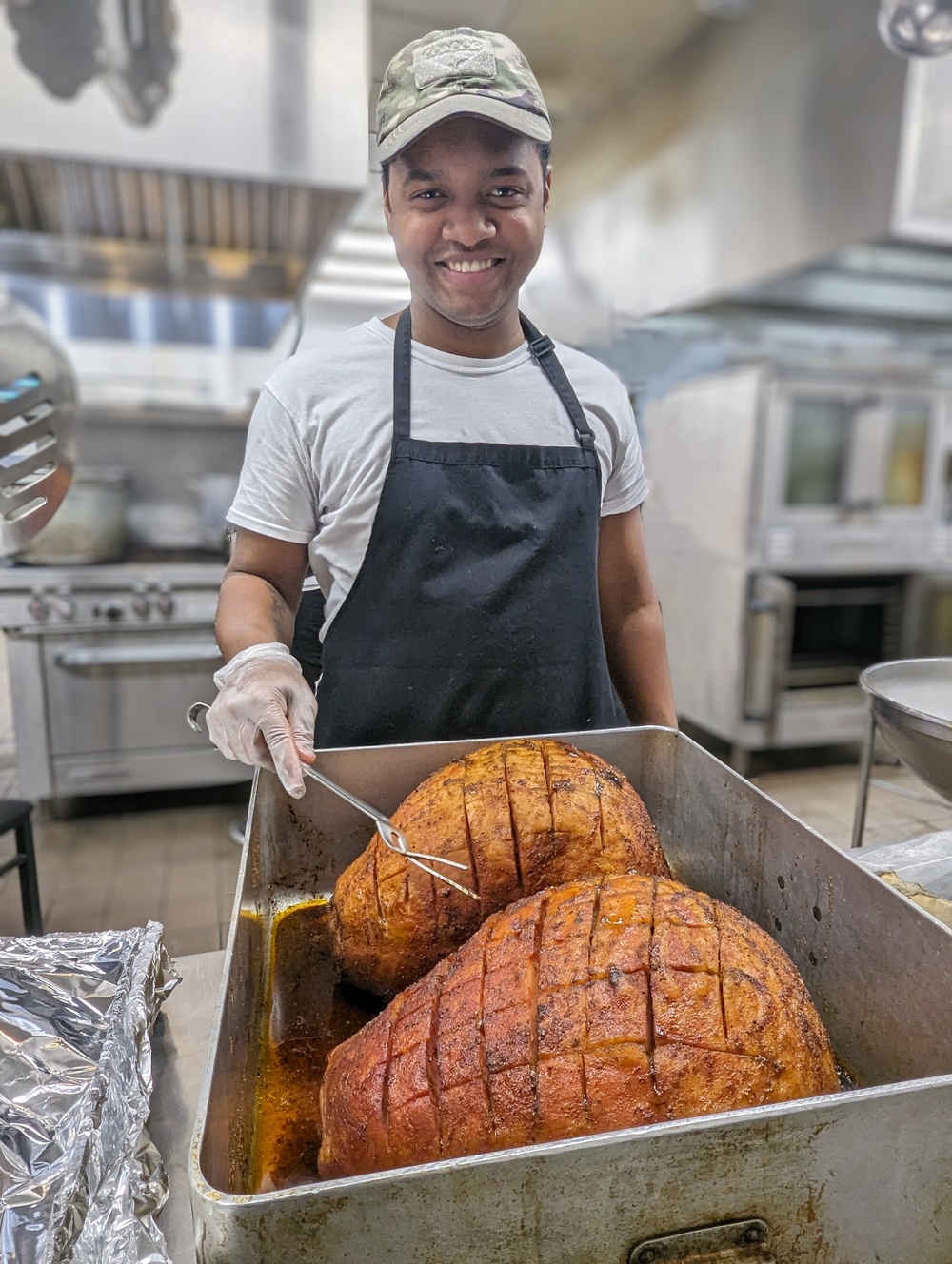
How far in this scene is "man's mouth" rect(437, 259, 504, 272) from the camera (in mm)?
Result: 991

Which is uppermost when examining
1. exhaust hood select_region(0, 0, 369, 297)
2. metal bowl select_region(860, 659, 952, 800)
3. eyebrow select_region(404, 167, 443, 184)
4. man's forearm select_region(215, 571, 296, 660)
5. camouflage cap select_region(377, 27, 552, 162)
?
exhaust hood select_region(0, 0, 369, 297)

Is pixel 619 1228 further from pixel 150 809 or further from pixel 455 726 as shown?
pixel 150 809

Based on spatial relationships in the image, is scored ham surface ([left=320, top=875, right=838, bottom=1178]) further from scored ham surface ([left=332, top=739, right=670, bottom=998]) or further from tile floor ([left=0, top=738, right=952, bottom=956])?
tile floor ([left=0, top=738, right=952, bottom=956])

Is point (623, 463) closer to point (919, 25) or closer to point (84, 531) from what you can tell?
point (84, 531)

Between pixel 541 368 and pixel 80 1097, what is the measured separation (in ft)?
3.41

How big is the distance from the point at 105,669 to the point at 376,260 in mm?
2214

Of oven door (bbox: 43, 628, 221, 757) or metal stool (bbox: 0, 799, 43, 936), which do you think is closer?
metal stool (bbox: 0, 799, 43, 936)

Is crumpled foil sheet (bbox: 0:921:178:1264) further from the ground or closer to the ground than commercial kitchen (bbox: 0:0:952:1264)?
closer to the ground

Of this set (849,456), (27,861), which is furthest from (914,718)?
(849,456)

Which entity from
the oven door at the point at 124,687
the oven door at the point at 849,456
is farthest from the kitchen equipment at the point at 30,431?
the oven door at the point at 849,456

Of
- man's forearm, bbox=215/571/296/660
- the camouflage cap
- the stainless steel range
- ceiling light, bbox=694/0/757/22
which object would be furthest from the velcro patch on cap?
ceiling light, bbox=694/0/757/22

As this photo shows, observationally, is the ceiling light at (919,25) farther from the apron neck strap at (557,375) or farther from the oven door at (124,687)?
the oven door at (124,687)

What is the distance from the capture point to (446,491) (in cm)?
107

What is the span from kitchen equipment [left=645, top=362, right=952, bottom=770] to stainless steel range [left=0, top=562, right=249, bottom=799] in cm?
210
